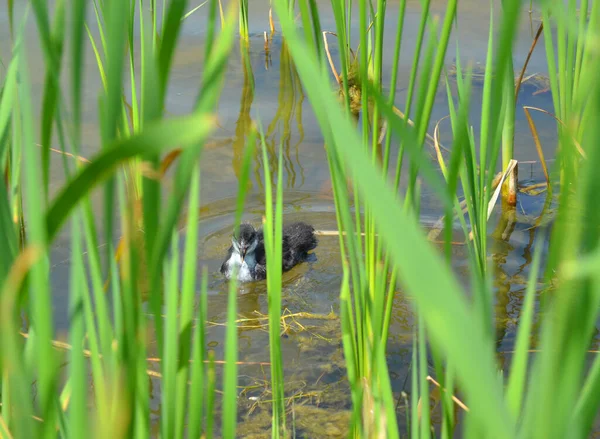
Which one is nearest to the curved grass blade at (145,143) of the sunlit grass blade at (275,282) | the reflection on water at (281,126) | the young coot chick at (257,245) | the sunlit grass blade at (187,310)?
the sunlit grass blade at (187,310)

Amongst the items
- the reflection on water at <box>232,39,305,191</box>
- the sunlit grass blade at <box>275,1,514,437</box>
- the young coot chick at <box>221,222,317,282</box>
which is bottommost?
the young coot chick at <box>221,222,317,282</box>

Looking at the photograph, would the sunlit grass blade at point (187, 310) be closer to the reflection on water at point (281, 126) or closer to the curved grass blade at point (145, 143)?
the curved grass blade at point (145, 143)

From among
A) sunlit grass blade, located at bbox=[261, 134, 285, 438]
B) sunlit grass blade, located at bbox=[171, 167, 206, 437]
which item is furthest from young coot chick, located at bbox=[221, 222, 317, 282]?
sunlit grass blade, located at bbox=[171, 167, 206, 437]

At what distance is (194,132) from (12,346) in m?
A: 0.37

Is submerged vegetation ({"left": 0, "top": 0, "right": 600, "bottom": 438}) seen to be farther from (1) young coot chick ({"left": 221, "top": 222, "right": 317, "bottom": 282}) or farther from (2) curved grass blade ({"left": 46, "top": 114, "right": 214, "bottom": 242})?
(1) young coot chick ({"left": 221, "top": 222, "right": 317, "bottom": 282})

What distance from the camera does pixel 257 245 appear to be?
4.57 metres

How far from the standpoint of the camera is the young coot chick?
4215 mm

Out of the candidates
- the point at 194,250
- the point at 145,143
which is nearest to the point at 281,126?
the point at 194,250

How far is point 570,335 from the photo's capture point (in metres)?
0.84

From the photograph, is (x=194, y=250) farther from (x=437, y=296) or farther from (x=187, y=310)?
(x=437, y=296)

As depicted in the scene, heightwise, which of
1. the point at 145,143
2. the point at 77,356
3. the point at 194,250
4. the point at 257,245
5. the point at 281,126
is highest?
the point at 281,126

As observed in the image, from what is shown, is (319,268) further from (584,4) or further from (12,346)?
(12,346)

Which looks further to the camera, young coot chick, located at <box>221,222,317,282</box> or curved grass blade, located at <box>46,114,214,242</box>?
young coot chick, located at <box>221,222,317,282</box>

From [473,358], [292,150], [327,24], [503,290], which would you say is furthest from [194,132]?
[327,24]
